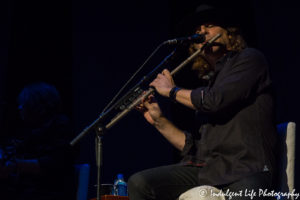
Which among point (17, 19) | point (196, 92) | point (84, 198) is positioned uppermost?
point (17, 19)

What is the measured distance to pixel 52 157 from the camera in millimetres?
2955

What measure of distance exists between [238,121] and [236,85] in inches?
7.7

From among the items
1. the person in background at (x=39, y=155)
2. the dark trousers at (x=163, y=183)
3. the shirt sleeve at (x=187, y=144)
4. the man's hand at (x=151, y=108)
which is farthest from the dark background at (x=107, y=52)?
the dark trousers at (x=163, y=183)

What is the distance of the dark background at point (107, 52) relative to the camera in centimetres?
403

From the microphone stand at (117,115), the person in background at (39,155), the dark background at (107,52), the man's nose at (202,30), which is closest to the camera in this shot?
the microphone stand at (117,115)

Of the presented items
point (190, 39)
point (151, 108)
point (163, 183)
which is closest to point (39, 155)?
point (151, 108)

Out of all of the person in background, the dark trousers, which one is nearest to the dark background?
the person in background

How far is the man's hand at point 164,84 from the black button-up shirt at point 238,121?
16cm

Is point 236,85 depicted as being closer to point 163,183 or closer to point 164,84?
point 164,84

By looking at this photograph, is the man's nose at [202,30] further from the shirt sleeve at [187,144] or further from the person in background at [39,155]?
the person in background at [39,155]

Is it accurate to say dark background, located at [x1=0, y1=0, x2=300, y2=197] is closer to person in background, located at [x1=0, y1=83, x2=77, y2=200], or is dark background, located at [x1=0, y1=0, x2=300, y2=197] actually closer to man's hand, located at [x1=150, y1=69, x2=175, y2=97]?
person in background, located at [x1=0, y1=83, x2=77, y2=200]

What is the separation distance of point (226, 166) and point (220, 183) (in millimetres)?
98

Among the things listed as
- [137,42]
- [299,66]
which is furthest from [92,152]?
[299,66]

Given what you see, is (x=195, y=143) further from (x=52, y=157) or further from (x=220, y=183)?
(x=52, y=157)
